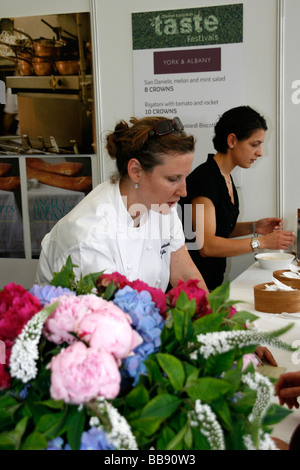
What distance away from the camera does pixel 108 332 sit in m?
0.62

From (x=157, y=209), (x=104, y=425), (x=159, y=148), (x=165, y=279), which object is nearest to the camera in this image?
(x=104, y=425)

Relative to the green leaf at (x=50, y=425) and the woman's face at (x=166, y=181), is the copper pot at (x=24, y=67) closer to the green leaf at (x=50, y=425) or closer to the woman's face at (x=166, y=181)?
the woman's face at (x=166, y=181)

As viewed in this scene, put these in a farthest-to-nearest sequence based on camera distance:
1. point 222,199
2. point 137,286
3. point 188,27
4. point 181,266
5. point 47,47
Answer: point 47,47, point 188,27, point 222,199, point 181,266, point 137,286

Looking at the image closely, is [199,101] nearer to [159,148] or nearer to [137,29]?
[137,29]

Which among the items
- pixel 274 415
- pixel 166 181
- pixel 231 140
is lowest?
pixel 274 415

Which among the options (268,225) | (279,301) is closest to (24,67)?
(268,225)

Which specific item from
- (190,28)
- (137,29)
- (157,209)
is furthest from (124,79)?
(157,209)

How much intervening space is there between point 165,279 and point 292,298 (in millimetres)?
530

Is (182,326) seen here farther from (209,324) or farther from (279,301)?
(279,301)

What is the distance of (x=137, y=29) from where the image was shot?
11.0 ft

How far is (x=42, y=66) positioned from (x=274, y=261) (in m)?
2.21

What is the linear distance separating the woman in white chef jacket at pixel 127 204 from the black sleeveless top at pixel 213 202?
2.02 ft

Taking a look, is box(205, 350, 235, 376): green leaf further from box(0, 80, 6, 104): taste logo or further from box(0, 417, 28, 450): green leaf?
box(0, 80, 6, 104): taste logo

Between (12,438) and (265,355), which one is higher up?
(12,438)
